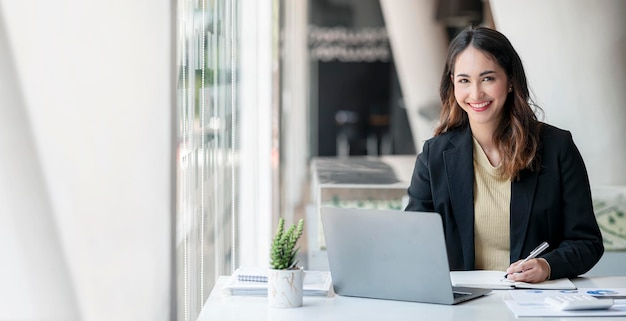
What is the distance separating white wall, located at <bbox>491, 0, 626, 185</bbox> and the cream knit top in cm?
230

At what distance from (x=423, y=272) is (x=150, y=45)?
2.82 ft

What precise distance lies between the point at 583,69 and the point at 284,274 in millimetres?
3375

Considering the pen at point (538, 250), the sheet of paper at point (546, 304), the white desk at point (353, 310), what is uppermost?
the pen at point (538, 250)

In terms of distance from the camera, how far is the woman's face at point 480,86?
287 cm

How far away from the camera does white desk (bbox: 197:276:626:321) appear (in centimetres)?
215

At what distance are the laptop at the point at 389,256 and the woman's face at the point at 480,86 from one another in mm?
725

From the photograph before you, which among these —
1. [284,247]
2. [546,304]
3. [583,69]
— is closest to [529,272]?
[546,304]

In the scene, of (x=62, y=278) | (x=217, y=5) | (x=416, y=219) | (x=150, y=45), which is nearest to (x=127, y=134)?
(x=150, y=45)

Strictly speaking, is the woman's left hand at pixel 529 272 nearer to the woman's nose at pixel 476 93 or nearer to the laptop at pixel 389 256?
the laptop at pixel 389 256

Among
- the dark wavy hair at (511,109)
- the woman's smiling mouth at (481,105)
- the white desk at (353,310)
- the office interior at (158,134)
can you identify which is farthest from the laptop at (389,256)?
the woman's smiling mouth at (481,105)

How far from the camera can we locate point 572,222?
9.10ft

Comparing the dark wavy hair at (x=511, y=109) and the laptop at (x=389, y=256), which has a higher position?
the dark wavy hair at (x=511, y=109)

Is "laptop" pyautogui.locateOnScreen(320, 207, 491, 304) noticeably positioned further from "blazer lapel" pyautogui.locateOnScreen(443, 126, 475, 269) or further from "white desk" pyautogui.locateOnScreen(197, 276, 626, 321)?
"blazer lapel" pyautogui.locateOnScreen(443, 126, 475, 269)

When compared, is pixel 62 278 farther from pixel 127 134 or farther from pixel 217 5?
pixel 217 5
